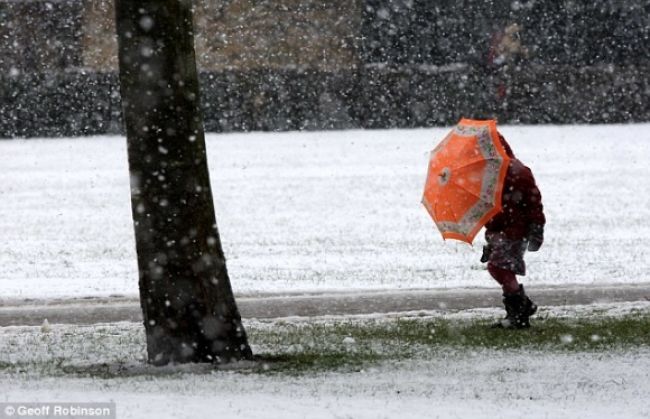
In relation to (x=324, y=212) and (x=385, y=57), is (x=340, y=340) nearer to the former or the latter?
(x=324, y=212)

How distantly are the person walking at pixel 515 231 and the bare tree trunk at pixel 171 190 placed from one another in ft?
6.73

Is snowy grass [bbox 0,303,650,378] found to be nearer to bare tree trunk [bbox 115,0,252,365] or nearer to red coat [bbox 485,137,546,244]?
bare tree trunk [bbox 115,0,252,365]

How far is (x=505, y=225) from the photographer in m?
8.25

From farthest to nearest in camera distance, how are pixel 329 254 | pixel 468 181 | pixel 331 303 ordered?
pixel 329 254
pixel 331 303
pixel 468 181

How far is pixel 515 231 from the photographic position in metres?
8.24

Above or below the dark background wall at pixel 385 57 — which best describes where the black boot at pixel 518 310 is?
above

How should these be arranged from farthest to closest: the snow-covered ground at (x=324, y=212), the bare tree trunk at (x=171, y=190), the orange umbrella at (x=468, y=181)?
the snow-covered ground at (x=324, y=212) → the orange umbrella at (x=468, y=181) → the bare tree trunk at (x=171, y=190)

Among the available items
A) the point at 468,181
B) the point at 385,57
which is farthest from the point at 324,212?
the point at 385,57

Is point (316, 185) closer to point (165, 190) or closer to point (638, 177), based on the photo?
point (638, 177)

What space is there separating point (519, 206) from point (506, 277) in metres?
0.50

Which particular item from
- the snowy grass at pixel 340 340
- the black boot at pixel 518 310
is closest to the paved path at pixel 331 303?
the snowy grass at pixel 340 340

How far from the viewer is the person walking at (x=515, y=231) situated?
26.7ft

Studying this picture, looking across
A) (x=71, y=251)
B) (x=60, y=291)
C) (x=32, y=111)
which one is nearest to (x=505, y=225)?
(x=60, y=291)

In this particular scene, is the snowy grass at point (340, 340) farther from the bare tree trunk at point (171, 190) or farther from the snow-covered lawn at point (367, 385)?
the bare tree trunk at point (171, 190)
